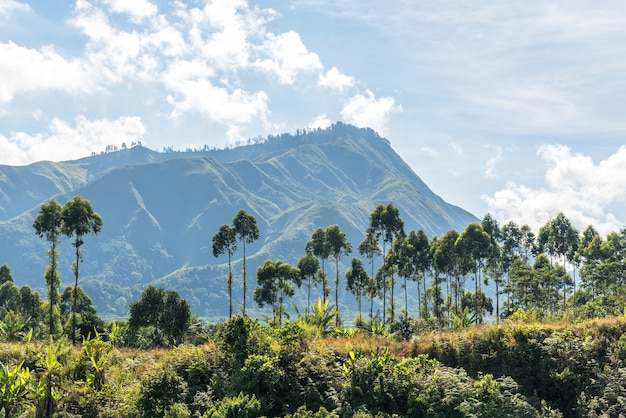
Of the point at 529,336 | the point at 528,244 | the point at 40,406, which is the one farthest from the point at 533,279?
the point at 40,406

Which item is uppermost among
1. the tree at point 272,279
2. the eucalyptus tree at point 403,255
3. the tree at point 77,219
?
the tree at point 77,219

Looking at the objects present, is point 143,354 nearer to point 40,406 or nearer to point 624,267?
point 40,406

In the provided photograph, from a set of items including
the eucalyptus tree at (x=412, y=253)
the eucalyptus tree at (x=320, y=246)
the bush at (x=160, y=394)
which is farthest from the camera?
the eucalyptus tree at (x=412, y=253)

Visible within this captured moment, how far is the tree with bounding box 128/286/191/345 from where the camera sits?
50219 mm

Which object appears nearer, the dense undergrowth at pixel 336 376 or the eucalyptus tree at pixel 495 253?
the dense undergrowth at pixel 336 376

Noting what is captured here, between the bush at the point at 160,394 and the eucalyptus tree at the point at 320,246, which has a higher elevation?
the eucalyptus tree at the point at 320,246

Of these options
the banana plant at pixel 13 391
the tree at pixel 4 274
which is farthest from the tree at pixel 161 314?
the banana plant at pixel 13 391

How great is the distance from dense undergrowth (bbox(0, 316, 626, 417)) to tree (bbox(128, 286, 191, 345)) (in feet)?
96.4

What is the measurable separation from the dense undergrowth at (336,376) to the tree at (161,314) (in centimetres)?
2938

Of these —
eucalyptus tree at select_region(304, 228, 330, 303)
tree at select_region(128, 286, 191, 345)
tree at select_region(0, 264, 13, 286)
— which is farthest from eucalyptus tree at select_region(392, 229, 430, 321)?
tree at select_region(0, 264, 13, 286)

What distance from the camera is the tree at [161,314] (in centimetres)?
5022

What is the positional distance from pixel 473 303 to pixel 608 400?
5434 centimetres

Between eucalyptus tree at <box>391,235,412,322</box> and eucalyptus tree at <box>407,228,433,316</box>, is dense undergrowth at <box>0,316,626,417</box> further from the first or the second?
eucalyptus tree at <box>407,228,433,316</box>

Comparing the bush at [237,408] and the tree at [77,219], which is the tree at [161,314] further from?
the bush at [237,408]
